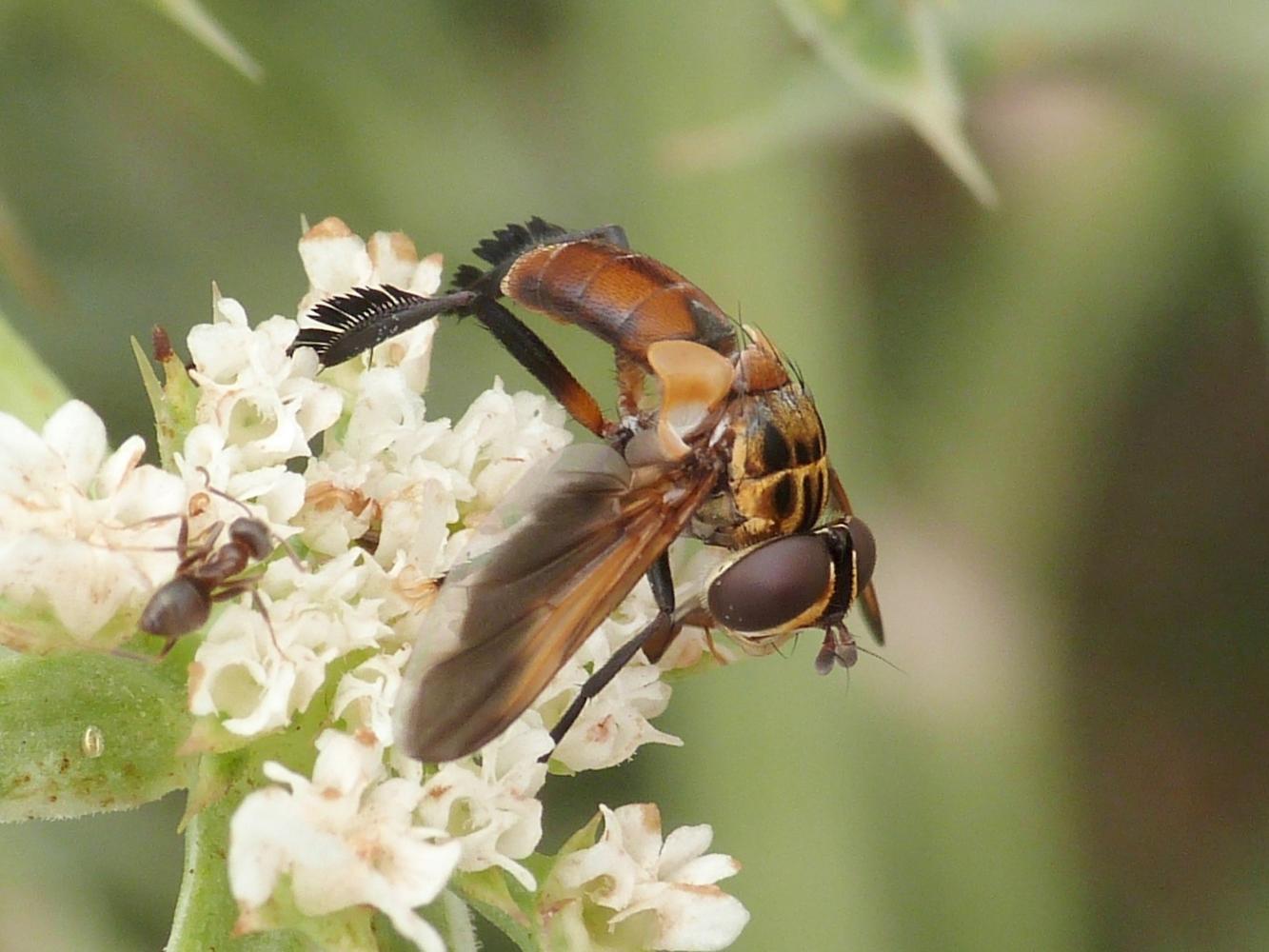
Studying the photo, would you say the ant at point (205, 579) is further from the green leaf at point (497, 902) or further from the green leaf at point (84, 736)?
the green leaf at point (497, 902)

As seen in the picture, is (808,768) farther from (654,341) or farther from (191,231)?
(191,231)

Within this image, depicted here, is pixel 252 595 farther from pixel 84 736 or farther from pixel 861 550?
pixel 861 550

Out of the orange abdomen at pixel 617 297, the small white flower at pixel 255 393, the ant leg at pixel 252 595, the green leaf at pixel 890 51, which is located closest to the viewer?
the ant leg at pixel 252 595

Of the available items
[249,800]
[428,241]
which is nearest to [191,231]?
[428,241]

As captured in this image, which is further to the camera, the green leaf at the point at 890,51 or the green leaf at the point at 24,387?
the green leaf at the point at 890,51

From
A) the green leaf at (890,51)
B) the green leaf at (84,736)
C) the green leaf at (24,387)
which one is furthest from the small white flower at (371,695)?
the green leaf at (890,51)

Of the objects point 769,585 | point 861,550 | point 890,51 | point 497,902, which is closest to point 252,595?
point 497,902

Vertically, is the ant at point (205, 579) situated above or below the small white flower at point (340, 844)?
above

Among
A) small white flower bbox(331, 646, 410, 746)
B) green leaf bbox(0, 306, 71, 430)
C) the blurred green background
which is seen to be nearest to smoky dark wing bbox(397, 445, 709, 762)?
small white flower bbox(331, 646, 410, 746)
